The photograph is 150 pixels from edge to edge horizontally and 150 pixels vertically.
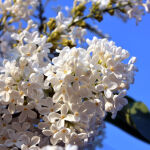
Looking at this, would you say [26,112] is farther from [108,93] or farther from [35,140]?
[108,93]

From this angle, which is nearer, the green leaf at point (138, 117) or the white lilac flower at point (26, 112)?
the white lilac flower at point (26, 112)

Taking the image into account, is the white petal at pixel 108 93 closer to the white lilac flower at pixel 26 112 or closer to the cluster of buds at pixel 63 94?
the cluster of buds at pixel 63 94

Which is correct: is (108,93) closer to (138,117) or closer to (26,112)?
(26,112)

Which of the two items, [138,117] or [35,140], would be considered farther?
[138,117]

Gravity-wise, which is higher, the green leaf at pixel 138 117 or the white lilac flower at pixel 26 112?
the green leaf at pixel 138 117

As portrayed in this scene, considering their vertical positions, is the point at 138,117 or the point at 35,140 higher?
the point at 138,117

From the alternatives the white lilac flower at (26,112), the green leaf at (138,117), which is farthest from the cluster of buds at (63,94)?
the green leaf at (138,117)

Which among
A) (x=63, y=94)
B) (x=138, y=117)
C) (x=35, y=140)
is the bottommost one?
(x=35, y=140)

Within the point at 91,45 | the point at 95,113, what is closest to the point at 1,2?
the point at 91,45

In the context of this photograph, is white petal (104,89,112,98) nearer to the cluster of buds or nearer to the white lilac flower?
the cluster of buds

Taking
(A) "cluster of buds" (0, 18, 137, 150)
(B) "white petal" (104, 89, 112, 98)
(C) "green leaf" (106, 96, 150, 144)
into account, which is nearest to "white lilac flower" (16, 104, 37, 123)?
(A) "cluster of buds" (0, 18, 137, 150)

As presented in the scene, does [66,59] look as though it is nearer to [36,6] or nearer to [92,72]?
[92,72]

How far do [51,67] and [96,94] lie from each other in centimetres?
14

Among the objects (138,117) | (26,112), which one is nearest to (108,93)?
(26,112)
